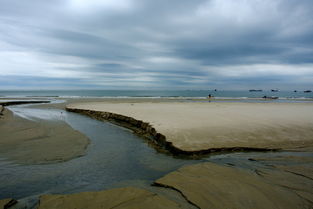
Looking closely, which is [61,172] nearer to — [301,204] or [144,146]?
[144,146]

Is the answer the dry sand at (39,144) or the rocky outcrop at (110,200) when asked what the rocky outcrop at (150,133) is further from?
the dry sand at (39,144)

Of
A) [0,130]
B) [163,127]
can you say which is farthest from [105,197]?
[0,130]

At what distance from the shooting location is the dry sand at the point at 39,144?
632cm

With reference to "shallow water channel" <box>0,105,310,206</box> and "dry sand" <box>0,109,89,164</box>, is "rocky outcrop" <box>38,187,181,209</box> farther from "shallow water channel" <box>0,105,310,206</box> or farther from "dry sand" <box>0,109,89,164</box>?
"dry sand" <box>0,109,89,164</box>

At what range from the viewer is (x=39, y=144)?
7809 millimetres

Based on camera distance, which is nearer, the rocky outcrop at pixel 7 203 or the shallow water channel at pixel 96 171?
the rocky outcrop at pixel 7 203

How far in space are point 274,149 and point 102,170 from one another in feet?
20.5

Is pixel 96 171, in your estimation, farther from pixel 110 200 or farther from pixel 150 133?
pixel 150 133

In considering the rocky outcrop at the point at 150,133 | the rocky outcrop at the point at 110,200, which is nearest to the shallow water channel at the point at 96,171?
the rocky outcrop at the point at 150,133

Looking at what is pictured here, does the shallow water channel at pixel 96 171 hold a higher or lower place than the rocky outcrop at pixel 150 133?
lower

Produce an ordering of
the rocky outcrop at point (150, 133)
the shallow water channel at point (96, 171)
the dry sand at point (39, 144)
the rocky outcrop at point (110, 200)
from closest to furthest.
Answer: the rocky outcrop at point (110, 200)
the shallow water channel at point (96, 171)
the dry sand at point (39, 144)
the rocky outcrop at point (150, 133)

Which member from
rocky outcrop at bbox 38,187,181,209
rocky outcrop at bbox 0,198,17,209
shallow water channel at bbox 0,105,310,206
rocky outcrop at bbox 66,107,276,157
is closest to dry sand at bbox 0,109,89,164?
shallow water channel at bbox 0,105,310,206

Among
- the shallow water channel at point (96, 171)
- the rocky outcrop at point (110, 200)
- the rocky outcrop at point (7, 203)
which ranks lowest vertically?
the shallow water channel at point (96, 171)

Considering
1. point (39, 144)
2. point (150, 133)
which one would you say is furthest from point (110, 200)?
point (39, 144)
